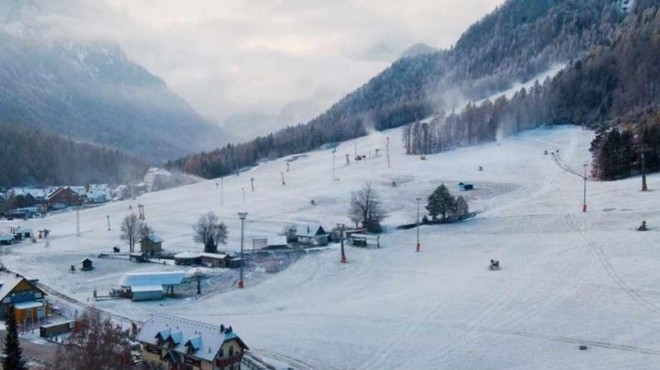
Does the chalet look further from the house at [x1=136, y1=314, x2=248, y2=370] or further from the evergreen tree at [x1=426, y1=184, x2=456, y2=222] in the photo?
the house at [x1=136, y1=314, x2=248, y2=370]

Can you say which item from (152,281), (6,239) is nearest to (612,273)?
(152,281)

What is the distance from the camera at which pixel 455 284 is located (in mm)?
48000

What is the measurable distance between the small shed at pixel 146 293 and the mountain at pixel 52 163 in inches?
4838

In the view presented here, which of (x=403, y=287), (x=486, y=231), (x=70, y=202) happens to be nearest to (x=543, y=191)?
(x=486, y=231)

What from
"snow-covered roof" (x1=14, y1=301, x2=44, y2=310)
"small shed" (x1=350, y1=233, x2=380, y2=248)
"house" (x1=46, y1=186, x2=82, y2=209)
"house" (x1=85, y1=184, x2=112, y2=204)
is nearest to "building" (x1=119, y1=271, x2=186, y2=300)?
"snow-covered roof" (x1=14, y1=301, x2=44, y2=310)

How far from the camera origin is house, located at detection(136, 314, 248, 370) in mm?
33469

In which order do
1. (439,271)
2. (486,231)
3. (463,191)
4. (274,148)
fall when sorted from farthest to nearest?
(274,148) < (463,191) < (486,231) < (439,271)

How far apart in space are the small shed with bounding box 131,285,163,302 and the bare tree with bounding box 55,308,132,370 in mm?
15919

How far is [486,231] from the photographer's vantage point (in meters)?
65.4

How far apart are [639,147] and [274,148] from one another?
376 ft

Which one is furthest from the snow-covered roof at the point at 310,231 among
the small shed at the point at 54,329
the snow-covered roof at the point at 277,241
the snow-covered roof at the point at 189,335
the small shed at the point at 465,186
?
the snow-covered roof at the point at 189,335

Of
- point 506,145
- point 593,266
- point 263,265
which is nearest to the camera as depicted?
point 593,266

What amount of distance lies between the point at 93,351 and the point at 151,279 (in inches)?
924

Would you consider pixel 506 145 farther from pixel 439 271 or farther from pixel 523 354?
pixel 523 354
